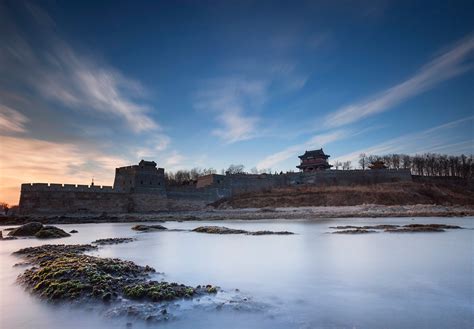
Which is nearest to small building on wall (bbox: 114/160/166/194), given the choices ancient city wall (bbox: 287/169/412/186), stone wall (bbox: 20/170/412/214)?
stone wall (bbox: 20/170/412/214)

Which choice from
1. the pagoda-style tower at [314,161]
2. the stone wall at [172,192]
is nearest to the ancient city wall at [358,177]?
the stone wall at [172,192]

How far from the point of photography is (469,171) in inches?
2403

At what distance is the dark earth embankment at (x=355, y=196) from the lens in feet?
135

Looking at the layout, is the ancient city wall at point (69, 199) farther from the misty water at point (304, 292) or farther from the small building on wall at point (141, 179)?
the misty water at point (304, 292)

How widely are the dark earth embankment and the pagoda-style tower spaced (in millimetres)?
7910

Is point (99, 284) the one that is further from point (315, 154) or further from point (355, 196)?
point (315, 154)

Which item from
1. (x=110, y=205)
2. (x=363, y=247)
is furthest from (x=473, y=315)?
(x=110, y=205)

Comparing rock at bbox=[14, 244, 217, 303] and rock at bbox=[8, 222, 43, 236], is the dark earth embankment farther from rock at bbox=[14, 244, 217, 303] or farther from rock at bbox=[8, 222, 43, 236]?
rock at bbox=[14, 244, 217, 303]

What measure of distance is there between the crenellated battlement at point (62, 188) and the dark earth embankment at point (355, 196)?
15.9 metres

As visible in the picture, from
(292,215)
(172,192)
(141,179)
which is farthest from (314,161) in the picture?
(141,179)

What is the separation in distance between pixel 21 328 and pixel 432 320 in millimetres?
4919

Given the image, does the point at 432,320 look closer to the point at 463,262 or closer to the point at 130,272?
the point at 463,262

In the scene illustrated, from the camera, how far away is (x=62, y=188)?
3519cm

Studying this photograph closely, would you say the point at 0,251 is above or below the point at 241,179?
below
